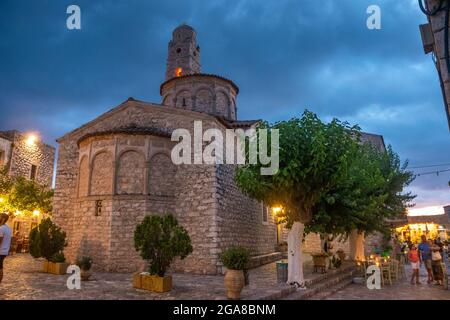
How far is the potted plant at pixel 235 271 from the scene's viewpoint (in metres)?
7.36

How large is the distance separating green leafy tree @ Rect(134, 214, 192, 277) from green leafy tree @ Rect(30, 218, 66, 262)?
4.70 metres

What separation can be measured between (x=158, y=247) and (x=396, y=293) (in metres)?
7.37

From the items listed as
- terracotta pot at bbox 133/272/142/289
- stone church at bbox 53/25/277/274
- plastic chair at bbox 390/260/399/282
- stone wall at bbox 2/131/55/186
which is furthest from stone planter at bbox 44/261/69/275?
stone wall at bbox 2/131/55/186

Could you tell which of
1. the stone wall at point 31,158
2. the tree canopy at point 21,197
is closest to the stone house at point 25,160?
the stone wall at point 31,158

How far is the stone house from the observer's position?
2323 centimetres

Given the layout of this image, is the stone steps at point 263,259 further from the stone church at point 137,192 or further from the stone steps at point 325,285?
the stone steps at point 325,285

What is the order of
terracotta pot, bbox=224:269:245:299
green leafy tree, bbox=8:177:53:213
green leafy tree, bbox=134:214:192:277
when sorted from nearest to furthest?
1. terracotta pot, bbox=224:269:245:299
2. green leafy tree, bbox=134:214:192:277
3. green leafy tree, bbox=8:177:53:213

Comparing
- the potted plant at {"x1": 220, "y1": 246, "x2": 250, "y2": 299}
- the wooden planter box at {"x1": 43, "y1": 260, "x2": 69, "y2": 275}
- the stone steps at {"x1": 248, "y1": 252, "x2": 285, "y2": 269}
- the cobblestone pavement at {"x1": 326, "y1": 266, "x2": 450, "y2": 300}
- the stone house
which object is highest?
the stone house

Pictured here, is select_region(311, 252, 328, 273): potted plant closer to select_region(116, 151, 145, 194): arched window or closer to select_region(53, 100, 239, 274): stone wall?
select_region(53, 100, 239, 274): stone wall

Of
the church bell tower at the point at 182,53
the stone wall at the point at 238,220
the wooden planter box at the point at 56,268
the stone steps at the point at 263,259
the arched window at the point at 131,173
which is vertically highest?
the church bell tower at the point at 182,53

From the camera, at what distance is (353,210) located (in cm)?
1083

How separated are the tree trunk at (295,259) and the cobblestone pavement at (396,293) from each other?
97 centimetres

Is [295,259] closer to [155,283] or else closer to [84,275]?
[155,283]

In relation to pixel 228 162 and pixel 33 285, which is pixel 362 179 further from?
pixel 33 285
